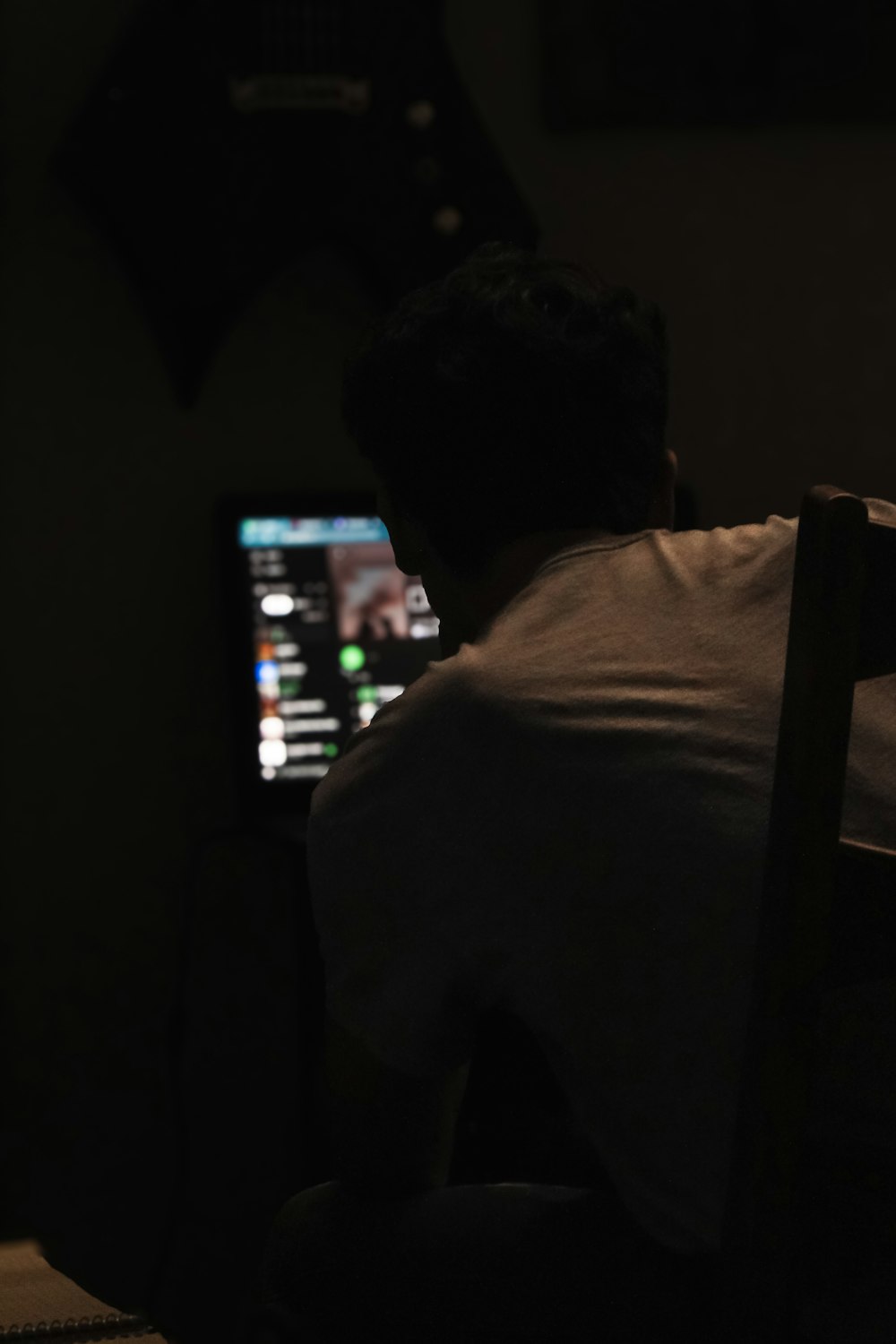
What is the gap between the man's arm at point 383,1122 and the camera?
2.95 feet

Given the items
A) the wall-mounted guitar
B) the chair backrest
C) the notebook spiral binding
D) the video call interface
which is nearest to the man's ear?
the chair backrest

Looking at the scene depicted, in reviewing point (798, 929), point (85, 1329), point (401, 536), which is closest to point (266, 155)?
point (401, 536)

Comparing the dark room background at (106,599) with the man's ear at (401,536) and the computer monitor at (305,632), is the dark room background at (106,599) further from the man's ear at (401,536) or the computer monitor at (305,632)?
the man's ear at (401,536)

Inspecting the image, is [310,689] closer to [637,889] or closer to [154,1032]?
[154,1032]

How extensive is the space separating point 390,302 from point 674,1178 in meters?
1.68

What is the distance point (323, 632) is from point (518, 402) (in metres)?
1.13

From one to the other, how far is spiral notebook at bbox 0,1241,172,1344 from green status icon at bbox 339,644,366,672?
4.72 feet

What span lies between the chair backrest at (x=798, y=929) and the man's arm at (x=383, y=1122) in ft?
0.81

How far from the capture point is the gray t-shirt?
0.77m

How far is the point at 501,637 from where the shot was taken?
864 mm

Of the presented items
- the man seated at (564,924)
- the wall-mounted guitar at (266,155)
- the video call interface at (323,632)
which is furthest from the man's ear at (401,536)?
the wall-mounted guitar at (266,155)

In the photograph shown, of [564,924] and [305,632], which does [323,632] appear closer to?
[305,632]

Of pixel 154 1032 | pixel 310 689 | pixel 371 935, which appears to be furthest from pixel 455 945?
pixel 154 1032

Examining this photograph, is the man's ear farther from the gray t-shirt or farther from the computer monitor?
the computer monitor
